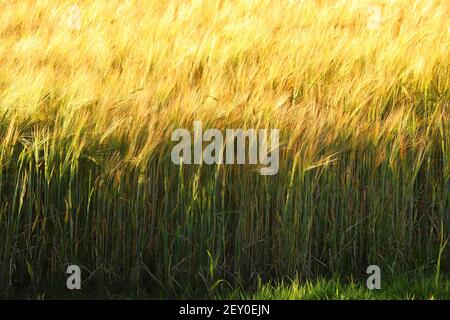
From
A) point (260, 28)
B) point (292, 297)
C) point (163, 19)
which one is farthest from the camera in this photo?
point (163, 19)

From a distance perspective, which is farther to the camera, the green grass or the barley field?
the barley field

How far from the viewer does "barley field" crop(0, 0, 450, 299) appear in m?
2.90

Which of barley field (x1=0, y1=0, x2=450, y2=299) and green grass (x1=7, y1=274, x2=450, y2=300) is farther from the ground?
barley field (x1=0, y1=0, x2=450, y2=299)

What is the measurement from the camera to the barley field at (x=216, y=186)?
2.90 meters

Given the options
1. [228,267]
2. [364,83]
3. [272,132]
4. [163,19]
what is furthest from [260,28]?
[228,267]

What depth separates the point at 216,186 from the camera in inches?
115

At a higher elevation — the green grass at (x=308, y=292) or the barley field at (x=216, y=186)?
the barley field at (x=216, y=186)

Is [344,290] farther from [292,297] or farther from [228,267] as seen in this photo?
[228,267]

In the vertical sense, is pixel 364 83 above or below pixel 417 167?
above

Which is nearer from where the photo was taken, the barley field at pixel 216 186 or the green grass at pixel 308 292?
the green grass at pixel 308 292

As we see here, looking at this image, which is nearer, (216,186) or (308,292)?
(308,292)

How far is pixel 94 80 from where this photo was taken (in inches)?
129

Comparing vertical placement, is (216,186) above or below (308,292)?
above

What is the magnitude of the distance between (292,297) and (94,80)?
1.07 metres
